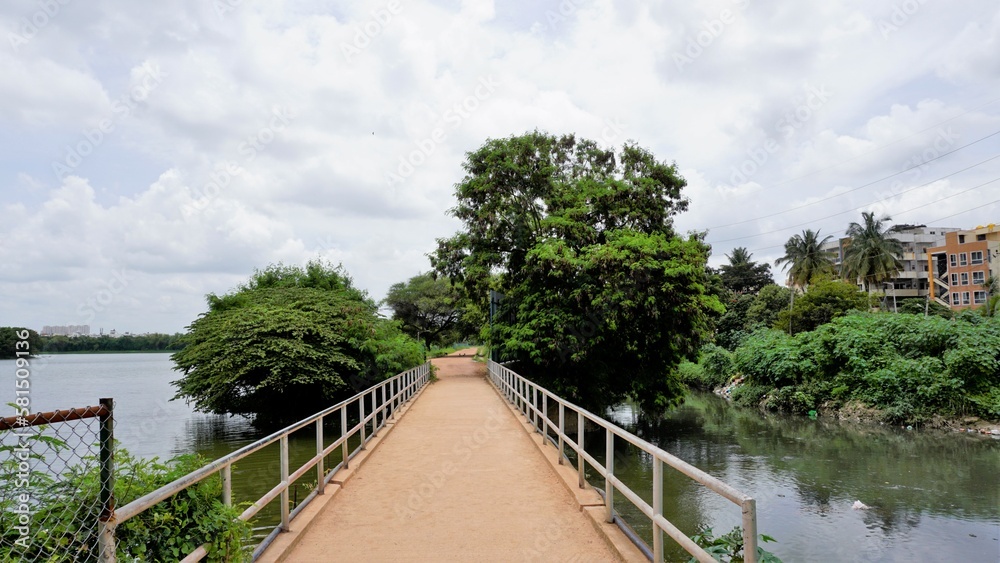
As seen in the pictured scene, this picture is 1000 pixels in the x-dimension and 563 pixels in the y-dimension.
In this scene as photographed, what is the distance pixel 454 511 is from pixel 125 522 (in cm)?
374

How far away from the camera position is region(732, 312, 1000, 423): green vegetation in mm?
21328

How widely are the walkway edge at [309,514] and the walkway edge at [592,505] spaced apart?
262cm

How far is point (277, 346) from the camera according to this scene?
20703 mm

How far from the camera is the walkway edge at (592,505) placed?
203 inches

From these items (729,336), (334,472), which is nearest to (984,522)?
(334,472)

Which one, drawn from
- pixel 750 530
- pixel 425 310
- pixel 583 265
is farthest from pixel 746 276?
pixel 750 530

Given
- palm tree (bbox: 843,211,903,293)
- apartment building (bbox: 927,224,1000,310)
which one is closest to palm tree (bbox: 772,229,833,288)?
palm tree (bbox: 843,211,903,293)

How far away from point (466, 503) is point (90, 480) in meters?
4.16

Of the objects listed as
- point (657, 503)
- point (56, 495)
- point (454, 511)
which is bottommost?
Answer: point (454, 511)

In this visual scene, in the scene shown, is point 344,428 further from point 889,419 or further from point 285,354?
point 889,419

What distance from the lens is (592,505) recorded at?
21.7 feet

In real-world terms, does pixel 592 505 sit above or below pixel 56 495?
below

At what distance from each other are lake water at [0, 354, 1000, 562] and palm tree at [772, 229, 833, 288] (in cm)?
3499

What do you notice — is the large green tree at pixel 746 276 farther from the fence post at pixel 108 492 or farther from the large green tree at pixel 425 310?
the fence post at pixel 108 492
